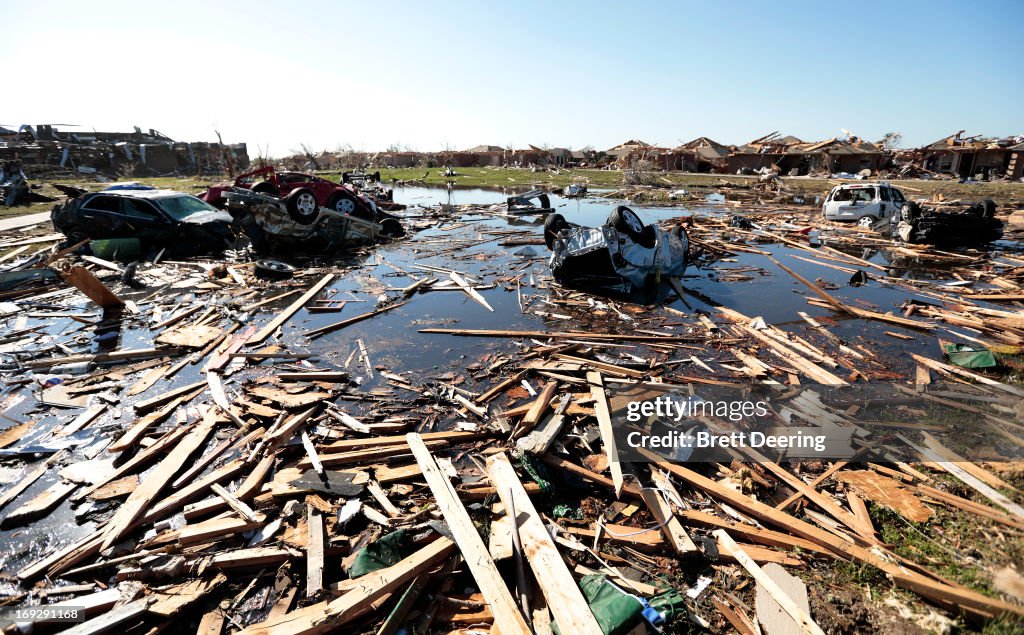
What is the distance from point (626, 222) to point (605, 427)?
688 centimetres

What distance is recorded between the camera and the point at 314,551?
328 centimetres

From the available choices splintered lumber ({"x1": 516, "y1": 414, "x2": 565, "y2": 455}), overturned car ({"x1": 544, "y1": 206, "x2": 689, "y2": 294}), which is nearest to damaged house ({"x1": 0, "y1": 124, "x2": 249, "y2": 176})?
overturned car ({"x1": 544, "y1": 206, "x2": 689, "y2": 294})

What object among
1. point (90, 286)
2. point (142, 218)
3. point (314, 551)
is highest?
point (142, 218)

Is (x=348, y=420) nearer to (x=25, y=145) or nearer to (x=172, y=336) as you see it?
(x=172, y=336)

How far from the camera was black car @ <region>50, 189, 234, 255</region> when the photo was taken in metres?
12.3

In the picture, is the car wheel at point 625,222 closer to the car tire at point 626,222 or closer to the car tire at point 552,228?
the car tire at point 626,222

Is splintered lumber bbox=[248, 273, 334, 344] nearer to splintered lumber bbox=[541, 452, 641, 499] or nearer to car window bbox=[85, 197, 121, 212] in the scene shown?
splintered lumber bbox=[541, 452, 641, 499]

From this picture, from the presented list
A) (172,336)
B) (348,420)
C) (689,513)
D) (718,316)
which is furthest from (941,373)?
(172,336)

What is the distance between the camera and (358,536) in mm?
3564

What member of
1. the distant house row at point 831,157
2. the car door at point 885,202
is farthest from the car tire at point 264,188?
the distant house row at point 831,157

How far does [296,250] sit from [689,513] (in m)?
13.7

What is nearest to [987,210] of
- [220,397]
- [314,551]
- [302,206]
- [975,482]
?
[975,482]

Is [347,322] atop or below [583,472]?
atop

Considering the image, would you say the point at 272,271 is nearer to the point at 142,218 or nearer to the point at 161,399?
the point at 142,218
